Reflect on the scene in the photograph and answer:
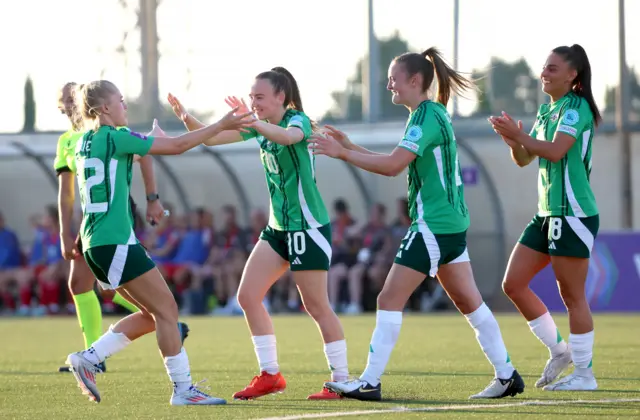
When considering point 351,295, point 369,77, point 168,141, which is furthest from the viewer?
point 369,77

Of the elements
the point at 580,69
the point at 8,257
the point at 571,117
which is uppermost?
the point at 580,69

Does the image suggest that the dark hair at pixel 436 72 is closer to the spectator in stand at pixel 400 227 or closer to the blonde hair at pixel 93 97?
the blonde hair at pixel 93 97

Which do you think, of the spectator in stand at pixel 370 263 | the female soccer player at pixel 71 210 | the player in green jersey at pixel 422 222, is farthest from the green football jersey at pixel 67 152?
the spectator in stand at pixel 370 263

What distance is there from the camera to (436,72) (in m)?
7.37

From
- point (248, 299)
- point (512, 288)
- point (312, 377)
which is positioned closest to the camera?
point (248, 299)

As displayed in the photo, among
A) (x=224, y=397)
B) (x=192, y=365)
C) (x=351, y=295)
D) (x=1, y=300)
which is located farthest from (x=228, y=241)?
(x=224, y=397)

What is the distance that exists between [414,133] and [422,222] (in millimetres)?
502

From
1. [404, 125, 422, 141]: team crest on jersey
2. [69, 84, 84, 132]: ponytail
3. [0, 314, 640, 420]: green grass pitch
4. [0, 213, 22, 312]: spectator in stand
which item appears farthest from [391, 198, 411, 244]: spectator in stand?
[404, 125, 422, 141]: team crest on jersey

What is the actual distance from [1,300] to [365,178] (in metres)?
6.64

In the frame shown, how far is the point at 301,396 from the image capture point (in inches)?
296

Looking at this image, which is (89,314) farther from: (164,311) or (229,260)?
(229,260)

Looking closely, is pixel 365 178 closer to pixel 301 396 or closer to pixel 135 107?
pixel 135 107

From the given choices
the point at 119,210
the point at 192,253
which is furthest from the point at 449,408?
the point at 192,253

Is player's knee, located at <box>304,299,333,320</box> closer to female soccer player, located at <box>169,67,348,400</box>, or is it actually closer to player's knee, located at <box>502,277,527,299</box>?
female soccer player, located at <box>169,67,348,400</box>
